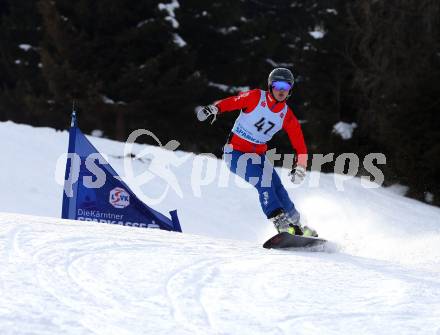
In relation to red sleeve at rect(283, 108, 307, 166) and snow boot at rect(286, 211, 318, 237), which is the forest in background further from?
snow boot at rect(286, 211, 318, 237)

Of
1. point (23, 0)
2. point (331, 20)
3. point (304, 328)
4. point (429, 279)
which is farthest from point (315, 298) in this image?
point (23, 0)

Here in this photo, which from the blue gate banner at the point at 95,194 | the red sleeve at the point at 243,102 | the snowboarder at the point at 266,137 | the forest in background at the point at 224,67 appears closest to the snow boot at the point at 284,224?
the snowboarder at the point at 266,137

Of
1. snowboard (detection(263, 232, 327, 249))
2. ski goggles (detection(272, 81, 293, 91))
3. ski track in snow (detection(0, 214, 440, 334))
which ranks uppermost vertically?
ski goggles (detection(272, 81, 293, 91))

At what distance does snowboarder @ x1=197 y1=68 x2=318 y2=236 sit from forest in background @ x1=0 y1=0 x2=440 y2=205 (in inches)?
296

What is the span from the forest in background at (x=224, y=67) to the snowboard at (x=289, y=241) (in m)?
7.98

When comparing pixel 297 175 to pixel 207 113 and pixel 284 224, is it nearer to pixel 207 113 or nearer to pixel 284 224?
pixel 284 224

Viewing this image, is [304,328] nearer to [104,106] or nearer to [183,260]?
[183,260]

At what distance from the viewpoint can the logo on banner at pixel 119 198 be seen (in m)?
7.32

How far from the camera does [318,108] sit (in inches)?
802

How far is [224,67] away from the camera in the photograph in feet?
91.2

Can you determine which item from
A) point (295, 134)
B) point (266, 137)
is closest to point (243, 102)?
point (266, 137)

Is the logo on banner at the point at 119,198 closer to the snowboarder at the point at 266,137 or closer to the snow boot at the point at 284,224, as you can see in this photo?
the snowboarder at the point at 266,137

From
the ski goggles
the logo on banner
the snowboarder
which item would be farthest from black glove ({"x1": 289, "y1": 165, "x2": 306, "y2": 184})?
the logo on banner

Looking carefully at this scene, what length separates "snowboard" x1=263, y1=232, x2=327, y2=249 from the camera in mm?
5590
